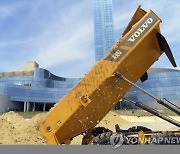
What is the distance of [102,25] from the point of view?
122125 millimetres

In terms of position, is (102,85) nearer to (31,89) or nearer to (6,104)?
(6,104)

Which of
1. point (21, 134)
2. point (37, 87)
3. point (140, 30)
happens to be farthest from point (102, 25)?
point (140, 30)

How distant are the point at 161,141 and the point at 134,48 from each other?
1.76 meters

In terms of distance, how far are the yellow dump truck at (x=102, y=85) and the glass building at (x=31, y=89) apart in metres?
54.4

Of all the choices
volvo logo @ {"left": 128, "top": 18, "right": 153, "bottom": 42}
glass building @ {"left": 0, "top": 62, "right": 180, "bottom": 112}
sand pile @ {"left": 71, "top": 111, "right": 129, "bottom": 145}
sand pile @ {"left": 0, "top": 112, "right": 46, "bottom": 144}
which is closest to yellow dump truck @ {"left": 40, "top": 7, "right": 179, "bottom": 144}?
volvo logo @ {"left": 128, "top": 18, "right": 153, "bottom": 42}

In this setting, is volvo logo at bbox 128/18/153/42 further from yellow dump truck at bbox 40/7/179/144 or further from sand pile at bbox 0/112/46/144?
sand pile at bbox 0/112/46/144

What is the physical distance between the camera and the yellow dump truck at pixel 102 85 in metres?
4.85

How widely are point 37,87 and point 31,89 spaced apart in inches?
111

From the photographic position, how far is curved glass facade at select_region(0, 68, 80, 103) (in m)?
65.8

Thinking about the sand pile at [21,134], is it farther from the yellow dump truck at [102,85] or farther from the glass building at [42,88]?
the glass building at [42,88]

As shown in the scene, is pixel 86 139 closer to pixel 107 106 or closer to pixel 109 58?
pixel 107 106

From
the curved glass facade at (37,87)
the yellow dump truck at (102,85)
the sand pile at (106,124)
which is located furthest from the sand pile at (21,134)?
the curved glass facade at (37,87)

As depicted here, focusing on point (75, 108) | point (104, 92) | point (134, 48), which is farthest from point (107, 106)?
point (134, 48)
